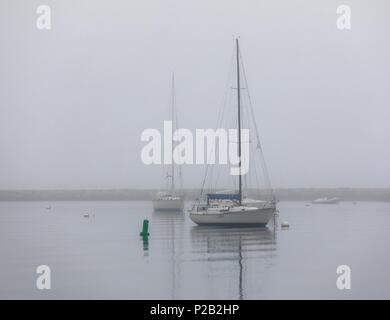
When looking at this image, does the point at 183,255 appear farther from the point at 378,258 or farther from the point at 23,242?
the point at 23,242

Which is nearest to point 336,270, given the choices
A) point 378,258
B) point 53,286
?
point 378,258

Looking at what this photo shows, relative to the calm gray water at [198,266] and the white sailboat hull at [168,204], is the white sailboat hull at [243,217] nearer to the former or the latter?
the calm gray water at [198,266]

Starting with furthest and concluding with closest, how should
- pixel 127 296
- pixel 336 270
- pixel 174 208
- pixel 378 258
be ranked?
1. pixel 174 208
2. pixel 378 258
3. pixel 336 270
4. pixel 127 296

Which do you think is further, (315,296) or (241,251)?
(241,251)

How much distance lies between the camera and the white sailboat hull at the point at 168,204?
101938 millimetres

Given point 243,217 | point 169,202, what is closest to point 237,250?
point 243,217

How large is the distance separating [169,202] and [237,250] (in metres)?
62.8

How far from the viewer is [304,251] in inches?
1608

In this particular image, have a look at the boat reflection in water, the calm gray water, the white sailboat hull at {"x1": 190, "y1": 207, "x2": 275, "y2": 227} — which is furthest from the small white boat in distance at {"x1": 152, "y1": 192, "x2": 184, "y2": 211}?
the calm gray water

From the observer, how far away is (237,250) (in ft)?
131

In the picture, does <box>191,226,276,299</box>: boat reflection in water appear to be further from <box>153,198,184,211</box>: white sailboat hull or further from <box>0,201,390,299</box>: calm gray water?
<box>153,198,184,211</box>: white sailboat hull

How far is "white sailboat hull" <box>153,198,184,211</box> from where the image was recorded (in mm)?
101938

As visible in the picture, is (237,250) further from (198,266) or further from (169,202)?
(169,202)

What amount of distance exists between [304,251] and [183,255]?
8481mm
